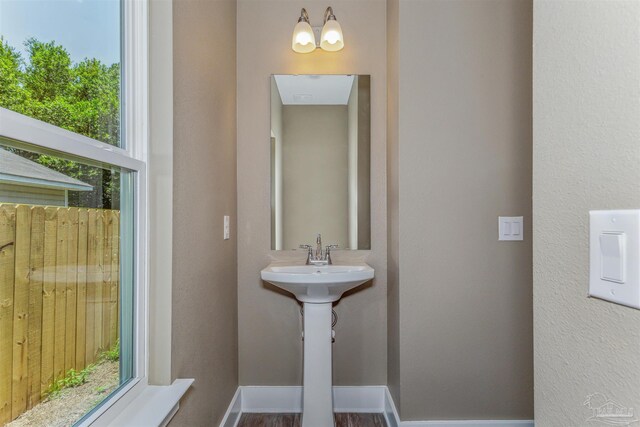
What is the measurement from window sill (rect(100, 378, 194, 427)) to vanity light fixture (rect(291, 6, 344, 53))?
1.78 metres

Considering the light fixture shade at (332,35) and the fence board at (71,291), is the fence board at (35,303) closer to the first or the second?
the fence board at (71,291)

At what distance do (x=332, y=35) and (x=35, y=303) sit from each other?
6.13 ft

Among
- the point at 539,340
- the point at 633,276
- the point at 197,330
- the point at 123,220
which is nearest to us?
the point at 633,276

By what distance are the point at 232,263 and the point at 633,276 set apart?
1.88 metres

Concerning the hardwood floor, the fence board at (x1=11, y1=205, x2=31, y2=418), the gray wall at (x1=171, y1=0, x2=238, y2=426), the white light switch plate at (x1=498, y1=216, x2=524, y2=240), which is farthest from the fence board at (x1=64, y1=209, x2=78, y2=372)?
the white light switch plate at (x1=498, y1=216, x2=524, y2=240)

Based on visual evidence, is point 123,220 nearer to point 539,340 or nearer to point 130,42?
point 130,42

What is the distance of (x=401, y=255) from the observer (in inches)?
73.5

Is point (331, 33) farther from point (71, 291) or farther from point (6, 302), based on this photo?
point (6, 302)

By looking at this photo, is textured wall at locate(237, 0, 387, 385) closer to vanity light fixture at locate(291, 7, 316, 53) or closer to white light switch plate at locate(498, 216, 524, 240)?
vanity light fixture at locate(291, 7, 316, 53)

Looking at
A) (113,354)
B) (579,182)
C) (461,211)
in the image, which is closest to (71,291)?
(113,354)

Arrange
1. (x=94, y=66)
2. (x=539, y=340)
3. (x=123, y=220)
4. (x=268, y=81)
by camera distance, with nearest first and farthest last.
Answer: (x=539, y=340) < (x=94, y=66) < (x=123, y=220) < (x=268, y=81)

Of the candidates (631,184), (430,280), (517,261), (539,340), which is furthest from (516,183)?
(631,184)

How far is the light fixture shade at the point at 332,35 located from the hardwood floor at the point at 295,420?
2112 mm

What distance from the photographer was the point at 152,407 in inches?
41.0
